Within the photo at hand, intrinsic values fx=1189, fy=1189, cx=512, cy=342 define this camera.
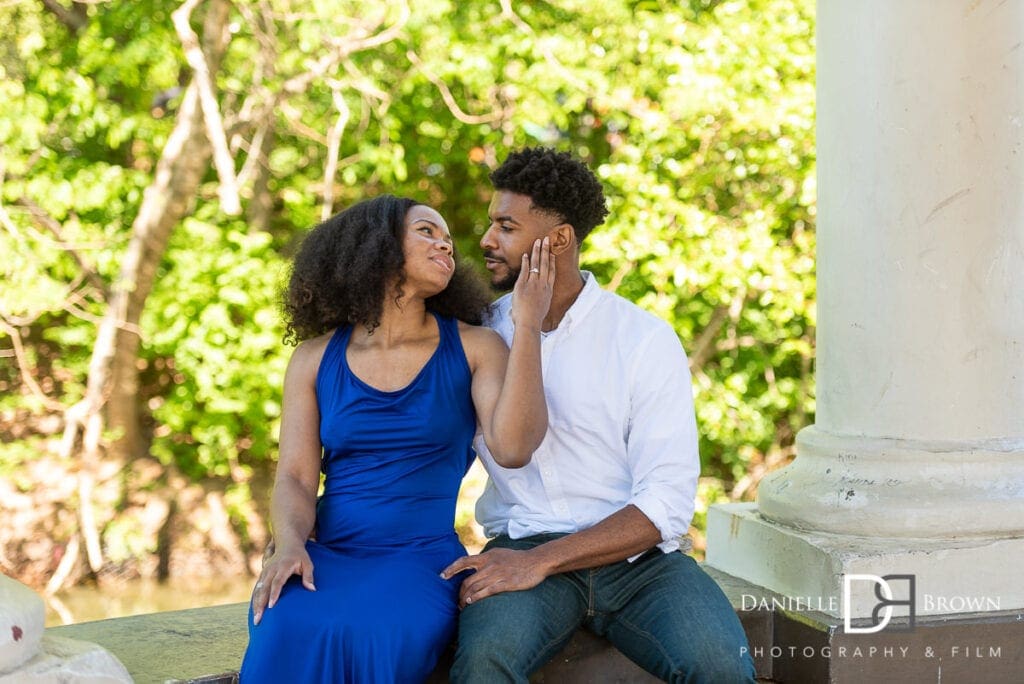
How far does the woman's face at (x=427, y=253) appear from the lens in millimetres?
2799

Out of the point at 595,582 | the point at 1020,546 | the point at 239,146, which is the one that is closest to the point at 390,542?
the point at 595,582

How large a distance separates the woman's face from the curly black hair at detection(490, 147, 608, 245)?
10.1 inches

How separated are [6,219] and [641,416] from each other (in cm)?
580

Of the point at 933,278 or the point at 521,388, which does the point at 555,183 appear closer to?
the point at 521,388

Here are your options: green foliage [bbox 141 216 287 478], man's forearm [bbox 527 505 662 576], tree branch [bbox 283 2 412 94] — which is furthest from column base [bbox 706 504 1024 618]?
green foliage [bbox 141 216 287 478]

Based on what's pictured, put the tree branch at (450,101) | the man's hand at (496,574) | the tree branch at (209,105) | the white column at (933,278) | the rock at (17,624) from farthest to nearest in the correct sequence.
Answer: the tree branch at (450,101) < the tree branch at (209,105) < the white column at (933,278) < the man's hand at (496,574) < the rock at (17,624)

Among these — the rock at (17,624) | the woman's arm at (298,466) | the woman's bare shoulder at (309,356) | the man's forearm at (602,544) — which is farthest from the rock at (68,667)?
the man's forearm at (602,544)

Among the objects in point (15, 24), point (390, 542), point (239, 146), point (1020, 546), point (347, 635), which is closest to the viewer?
point (347, 635)

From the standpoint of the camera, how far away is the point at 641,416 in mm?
2785

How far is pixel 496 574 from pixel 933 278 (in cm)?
131

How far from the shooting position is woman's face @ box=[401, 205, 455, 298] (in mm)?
2799

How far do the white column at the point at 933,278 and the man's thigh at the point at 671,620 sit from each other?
423mm

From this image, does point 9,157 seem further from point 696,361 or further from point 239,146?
point 696,361

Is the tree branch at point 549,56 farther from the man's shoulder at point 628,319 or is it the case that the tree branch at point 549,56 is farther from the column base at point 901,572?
the column base at point 901,572
